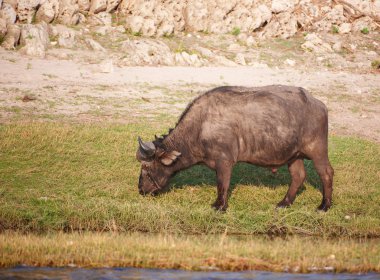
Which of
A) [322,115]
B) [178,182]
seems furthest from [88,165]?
[322,115]

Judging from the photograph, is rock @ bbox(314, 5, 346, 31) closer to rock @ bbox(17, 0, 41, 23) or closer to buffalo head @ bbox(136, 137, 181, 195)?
rock @ bbox(17, 0, 41, 23)

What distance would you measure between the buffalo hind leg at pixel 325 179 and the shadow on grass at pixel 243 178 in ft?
3.39

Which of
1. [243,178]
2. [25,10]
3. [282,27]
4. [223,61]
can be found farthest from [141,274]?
[282,27]

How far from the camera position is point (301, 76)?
21172 mm

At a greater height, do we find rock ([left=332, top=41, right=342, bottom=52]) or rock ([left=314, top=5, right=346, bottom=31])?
rock ([left=314, top=5, right=346, bottom=31])

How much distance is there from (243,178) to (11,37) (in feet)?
35.5

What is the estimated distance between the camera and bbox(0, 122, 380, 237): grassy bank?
30.8 feet

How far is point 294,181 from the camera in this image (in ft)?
34.3

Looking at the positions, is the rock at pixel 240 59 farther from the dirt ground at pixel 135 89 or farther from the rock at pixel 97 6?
the rock at pixel 97 6

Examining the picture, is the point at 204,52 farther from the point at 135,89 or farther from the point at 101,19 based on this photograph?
the point at 135,89

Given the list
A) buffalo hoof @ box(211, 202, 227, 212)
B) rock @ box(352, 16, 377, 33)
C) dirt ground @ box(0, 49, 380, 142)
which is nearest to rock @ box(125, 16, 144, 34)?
dirt ground @ box(0, 49, 380, 142)

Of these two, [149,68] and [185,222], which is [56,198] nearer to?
[185,222]

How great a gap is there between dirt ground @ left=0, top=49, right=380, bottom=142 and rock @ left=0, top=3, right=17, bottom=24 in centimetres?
224

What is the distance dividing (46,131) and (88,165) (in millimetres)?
1956
